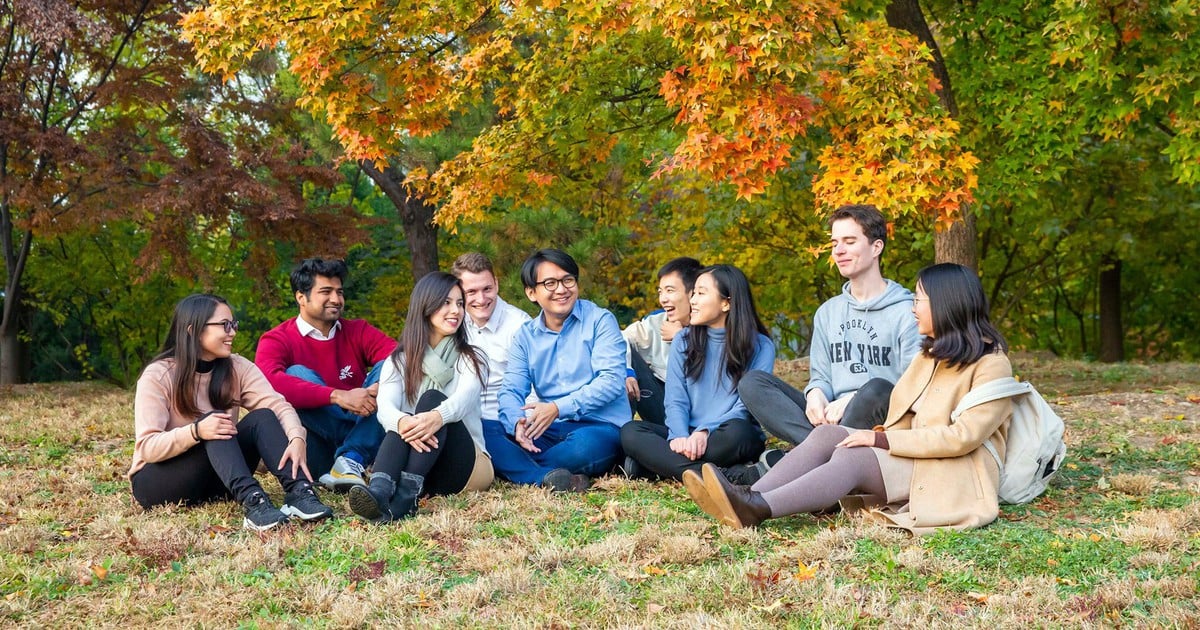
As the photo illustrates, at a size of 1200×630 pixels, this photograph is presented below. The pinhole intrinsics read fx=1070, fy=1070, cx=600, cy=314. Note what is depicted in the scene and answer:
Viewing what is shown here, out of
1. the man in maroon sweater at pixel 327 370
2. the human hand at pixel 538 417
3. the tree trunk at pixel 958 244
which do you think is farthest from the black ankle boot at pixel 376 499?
the tree trunk at pixel 958 244

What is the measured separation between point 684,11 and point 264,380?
2.88m

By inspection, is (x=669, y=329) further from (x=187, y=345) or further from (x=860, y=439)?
(x=187, y=345)

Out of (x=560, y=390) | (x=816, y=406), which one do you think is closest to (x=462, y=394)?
(x=560, y=390)

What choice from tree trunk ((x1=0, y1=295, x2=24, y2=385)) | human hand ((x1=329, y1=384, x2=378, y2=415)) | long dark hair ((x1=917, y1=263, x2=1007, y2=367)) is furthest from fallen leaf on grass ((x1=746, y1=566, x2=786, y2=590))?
tree trunk ((x1=0, y1=295, x2=24, y2=385))

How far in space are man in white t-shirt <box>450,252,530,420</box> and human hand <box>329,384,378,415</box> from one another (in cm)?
58

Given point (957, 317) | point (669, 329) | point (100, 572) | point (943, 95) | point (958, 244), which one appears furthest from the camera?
point (958, 244)

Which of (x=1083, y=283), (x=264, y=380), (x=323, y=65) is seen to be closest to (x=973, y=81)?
(x=323, y=65)

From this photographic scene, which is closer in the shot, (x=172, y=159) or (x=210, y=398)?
(x=210, y=398)

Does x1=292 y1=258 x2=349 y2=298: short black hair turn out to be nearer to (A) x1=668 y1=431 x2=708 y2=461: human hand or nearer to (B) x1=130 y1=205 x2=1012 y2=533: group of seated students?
(B) x1=130 y1=205 x2=1012 y2=533: group of seated students

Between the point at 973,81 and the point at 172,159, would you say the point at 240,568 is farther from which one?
the point at 172,159

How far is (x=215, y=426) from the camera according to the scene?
165 inches

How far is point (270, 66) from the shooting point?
1286 centimetres

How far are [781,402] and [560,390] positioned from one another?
3.70 feet

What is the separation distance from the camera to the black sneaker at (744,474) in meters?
4.80
